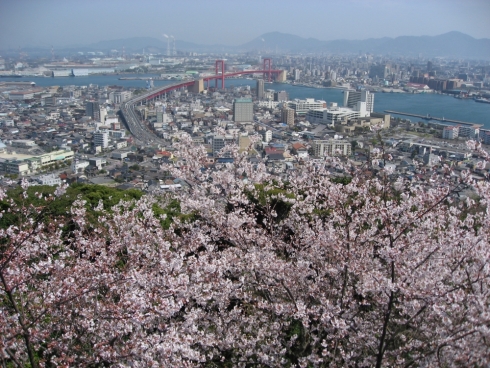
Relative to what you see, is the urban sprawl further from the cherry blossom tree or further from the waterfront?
the waterfront

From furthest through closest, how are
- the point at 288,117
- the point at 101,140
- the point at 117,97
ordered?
the point at 117,97
the point at 288,117
the point at 101,140

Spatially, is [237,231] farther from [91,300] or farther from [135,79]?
[135,79]

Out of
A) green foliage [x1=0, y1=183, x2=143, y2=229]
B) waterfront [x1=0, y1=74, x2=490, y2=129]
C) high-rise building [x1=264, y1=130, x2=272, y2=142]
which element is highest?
waterfront [x1=0, y1=74, x2=490, y2=129]

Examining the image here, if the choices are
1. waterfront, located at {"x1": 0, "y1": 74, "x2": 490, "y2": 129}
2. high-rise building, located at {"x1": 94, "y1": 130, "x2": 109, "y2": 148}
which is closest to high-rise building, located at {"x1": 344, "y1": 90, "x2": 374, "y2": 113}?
waterfront, located at {"x1": 0, "y1": 74, "x2": 490, "y2": 129}

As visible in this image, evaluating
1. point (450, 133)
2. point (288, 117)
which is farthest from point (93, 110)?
point (450, 133)

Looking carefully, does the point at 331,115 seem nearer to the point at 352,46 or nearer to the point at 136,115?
the point at 136,115

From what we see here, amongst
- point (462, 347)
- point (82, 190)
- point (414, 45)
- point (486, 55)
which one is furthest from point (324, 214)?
point (414, 45)
